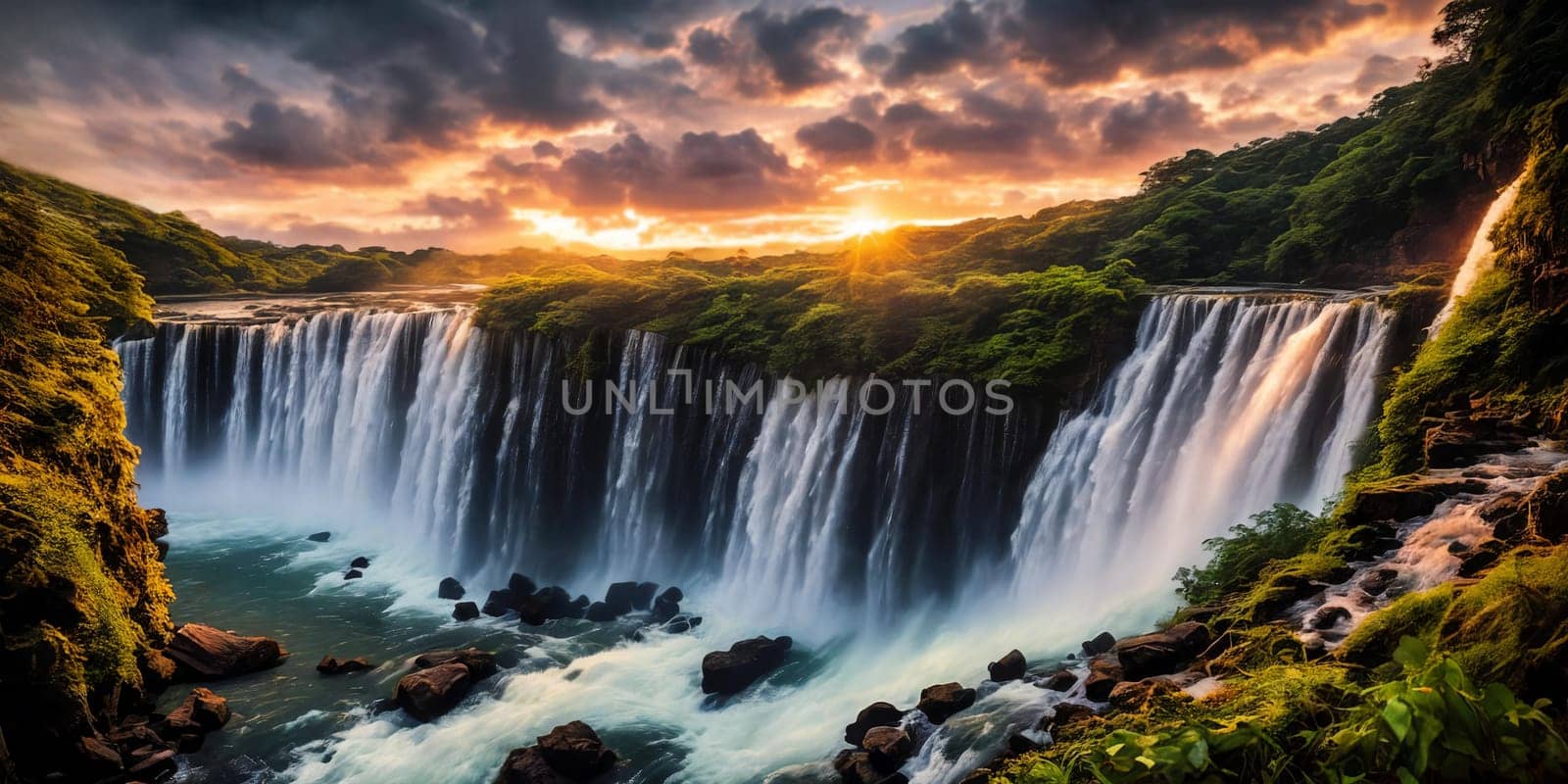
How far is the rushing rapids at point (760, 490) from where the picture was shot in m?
15.6

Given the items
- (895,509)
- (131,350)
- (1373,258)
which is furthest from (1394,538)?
(131,350)

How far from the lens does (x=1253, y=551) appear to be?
11.3 m

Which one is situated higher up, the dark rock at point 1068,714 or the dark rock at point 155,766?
the dark rock at point 1068,714

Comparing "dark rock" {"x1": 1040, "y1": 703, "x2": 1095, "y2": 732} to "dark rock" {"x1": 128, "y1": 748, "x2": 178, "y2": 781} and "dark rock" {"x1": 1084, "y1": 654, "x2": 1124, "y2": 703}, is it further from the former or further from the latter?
"dark rock" {"x1": 128, "y1": 748, "x2": 178, "y2": 781}

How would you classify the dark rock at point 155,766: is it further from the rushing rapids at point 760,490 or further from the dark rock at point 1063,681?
the dark rock at point 1063,681

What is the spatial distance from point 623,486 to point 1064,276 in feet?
55.0

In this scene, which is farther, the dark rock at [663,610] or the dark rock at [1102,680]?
the dark rock at [663,610]

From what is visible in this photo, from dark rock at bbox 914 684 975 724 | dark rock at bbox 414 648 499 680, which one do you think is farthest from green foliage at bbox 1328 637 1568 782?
dark rock at bbox 414 648 499 680

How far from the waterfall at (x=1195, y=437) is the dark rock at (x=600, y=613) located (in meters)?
12.5

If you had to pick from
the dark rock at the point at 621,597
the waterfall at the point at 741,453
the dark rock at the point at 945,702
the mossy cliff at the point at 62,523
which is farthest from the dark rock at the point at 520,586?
the dark rock at the point at 945,702

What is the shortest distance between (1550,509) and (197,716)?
911 inches

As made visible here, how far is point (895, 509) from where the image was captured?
71.0 feet

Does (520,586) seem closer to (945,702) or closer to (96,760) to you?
(96,760)

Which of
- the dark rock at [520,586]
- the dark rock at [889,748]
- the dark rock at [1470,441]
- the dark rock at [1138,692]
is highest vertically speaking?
the dark rock at [1470,441]
